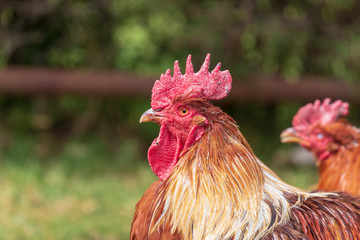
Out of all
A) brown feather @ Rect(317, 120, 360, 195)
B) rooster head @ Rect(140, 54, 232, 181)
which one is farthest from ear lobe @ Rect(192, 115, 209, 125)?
brown feather @ Rect(317, 120, 360, 195)

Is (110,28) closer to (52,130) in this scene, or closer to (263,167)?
(52,130)

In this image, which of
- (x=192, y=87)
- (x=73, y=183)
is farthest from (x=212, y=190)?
(x=73, y=183)

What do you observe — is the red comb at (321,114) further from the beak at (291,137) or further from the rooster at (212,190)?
the rooster at (212,190)

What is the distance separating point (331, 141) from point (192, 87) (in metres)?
1.58

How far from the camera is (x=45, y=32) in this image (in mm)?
7836

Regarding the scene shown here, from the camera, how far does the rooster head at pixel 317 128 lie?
3613mm

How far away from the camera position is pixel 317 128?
12.0 ft

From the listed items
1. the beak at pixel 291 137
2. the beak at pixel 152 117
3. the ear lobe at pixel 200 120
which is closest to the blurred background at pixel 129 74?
the beak at pixel 291 137

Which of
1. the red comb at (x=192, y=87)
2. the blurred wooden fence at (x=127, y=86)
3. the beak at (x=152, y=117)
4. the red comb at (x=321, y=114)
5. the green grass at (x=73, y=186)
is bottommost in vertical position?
the beak at (x=152, y=117)

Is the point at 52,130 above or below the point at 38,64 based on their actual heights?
below

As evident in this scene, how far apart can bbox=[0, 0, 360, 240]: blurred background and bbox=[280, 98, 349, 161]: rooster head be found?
8.70 ft

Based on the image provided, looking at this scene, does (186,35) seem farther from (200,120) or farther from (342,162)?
(200,120)

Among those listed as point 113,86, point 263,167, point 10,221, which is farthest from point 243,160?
point 113,86

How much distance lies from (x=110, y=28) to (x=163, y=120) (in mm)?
5877
